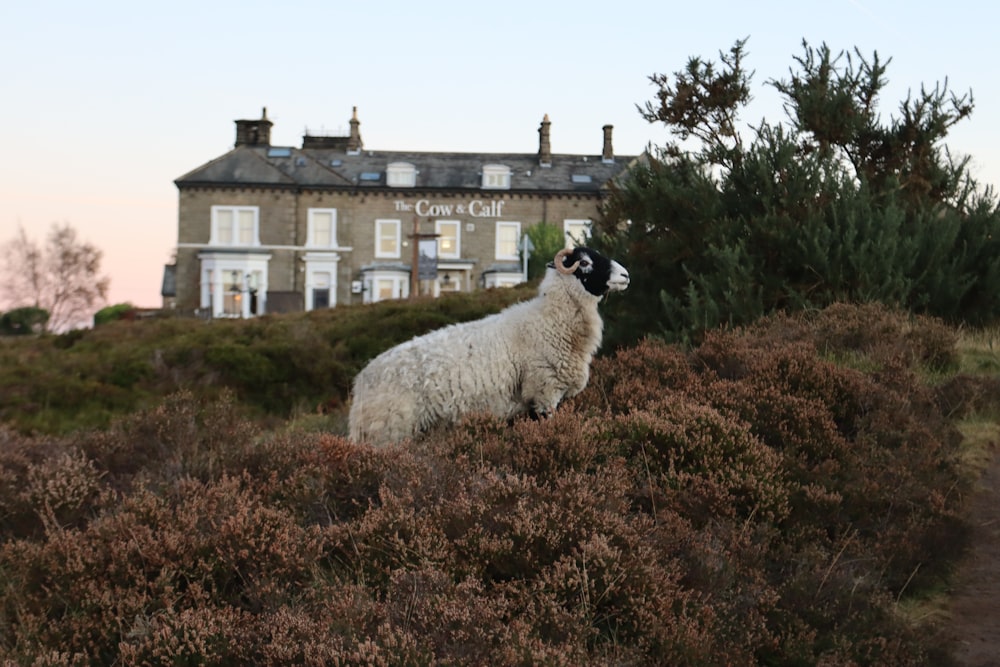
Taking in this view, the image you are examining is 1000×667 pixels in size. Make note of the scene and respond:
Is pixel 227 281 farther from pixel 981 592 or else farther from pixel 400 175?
pixel 981 592

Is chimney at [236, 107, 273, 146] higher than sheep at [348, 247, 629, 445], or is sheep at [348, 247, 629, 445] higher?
chimney at [236, 107, 273, 146]

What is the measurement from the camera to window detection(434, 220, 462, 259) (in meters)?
55.6

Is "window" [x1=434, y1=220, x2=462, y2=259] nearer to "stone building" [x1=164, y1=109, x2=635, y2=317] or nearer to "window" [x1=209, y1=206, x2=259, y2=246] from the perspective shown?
Answer: "stone building" [x1=164, y1=109, x2=635, y2=317]

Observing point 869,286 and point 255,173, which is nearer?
point 869,286

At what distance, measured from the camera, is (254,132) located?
5716cm

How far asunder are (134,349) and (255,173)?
27774mm

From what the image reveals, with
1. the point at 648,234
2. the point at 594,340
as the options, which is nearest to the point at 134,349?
the point at 648,234

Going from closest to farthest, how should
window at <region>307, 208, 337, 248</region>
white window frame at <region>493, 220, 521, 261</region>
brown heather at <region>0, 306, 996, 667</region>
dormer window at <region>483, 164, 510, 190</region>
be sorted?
brown heather at <region>0, 306, 996, 667</region>, window at <region>307, 208, 337, 248</region>, white window frame at <region>493, 220, 521, 261</region>, dormer window at <region>483, 164, 510, 190</region>

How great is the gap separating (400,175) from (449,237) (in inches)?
172

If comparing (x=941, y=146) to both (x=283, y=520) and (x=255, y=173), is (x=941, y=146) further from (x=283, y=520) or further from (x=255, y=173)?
(x=255, y=173)

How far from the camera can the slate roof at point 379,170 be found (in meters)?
54.6

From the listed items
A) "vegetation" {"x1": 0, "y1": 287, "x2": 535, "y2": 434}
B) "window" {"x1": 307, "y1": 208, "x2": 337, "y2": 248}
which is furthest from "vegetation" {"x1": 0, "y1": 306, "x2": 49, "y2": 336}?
"vegetation" {"x1": 0, "y1": 287, "x2": 535, "y2": 434}

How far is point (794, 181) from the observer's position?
45.1 ft

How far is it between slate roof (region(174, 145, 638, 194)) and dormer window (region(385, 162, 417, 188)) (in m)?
0.42
